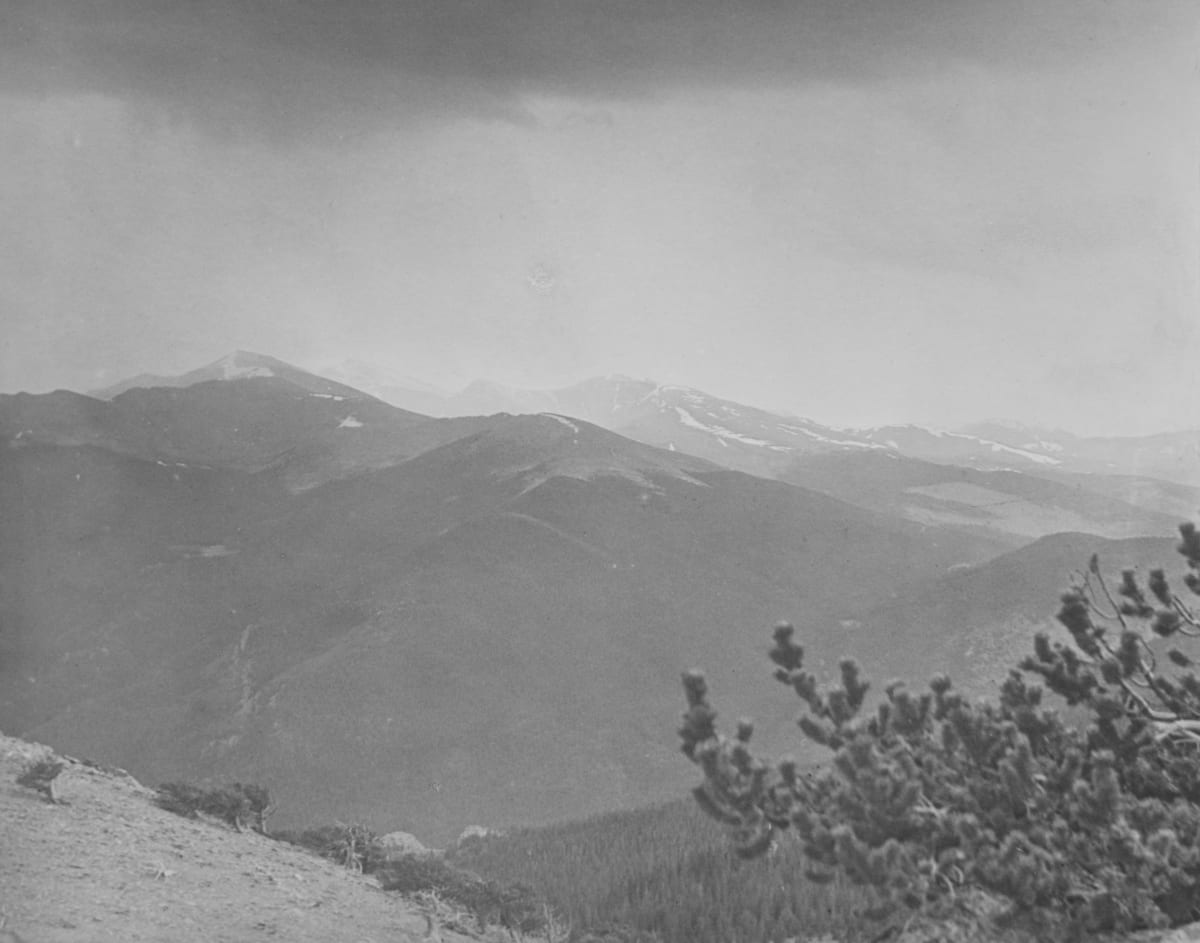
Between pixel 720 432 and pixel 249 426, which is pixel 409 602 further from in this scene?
pixel 720 432

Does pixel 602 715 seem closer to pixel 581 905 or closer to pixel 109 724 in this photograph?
pixel 109 724

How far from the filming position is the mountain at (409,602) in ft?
104

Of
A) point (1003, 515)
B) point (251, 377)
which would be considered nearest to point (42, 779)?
point (251, 377)

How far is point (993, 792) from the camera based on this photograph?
4059 millimetres

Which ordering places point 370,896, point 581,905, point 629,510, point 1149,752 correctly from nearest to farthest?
point 1149,752 < point 370,896 < point 581,905 < point 629,510

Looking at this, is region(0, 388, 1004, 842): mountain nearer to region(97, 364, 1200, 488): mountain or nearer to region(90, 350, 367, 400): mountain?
region(90, 350, 367, 400): mountain

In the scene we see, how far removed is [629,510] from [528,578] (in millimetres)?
10704

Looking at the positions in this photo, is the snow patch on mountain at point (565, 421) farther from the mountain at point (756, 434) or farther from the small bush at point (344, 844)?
the small bush at point (344, 844)

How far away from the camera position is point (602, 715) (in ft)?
113

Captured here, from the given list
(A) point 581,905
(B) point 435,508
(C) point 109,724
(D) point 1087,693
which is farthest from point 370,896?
(B) point 435,508

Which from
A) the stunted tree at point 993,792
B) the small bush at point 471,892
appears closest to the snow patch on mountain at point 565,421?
the small bush at point 471,892

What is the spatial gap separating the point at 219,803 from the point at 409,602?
34.5 metres

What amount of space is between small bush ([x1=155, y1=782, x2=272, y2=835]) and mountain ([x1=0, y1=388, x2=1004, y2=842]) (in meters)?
18.7

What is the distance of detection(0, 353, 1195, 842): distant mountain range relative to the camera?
1266 inches
